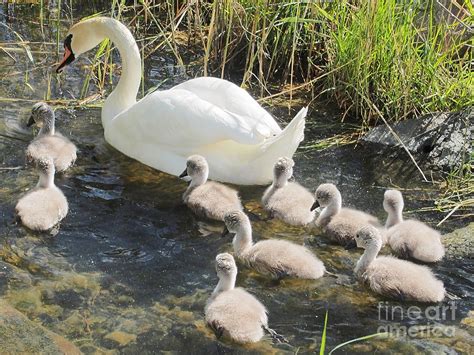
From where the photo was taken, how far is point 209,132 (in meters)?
5.96

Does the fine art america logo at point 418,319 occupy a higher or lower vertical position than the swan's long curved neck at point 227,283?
lower

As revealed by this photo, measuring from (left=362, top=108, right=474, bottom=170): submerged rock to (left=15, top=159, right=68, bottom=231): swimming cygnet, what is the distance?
8.61 ft

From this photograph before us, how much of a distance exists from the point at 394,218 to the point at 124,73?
2.49 meters

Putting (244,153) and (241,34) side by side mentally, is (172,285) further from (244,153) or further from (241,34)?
(241,34)

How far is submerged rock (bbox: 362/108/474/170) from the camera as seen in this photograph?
6.57 meters

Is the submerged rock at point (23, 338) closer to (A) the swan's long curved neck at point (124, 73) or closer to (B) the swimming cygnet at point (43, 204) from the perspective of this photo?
(B) the swimming cygnet at point (43, 204)

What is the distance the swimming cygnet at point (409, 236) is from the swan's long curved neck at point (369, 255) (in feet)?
1.09

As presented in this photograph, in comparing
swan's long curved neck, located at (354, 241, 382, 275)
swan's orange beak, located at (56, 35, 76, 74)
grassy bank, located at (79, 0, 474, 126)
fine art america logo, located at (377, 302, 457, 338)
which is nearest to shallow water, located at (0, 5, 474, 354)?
fine art america logo, located at (377, 302, 457, 338)

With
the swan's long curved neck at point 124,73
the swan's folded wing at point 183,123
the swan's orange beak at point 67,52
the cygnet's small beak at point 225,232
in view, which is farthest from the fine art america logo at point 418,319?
Answer: the swan's orange beak at point 67,52

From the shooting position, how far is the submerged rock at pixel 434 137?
6.57 metres

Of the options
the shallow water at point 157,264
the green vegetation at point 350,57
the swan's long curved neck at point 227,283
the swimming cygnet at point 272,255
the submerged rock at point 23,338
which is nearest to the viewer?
the submerged rock at point 23,338

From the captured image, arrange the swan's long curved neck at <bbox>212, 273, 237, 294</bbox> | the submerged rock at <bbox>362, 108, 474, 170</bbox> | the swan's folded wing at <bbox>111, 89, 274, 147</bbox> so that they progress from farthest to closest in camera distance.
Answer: the submerged rock at <bbox>362, 108, 474, 170</bbox> < the swan's folded wing at <bbox>111, 89, 274, 147</bbox> < the swan's long curved neck at <bbox>212, 273, 237, 294</bbox>

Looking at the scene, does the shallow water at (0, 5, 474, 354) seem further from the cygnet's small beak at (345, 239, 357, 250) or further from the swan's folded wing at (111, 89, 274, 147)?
the swan's folded wing at (111, 89, 274, 147)

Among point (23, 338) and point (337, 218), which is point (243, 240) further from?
point (23, 338)
